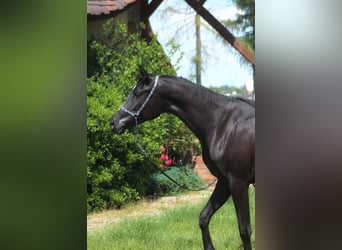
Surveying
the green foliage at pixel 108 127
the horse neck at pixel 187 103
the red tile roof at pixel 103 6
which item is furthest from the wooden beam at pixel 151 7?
the horse neck at pixel 187 103

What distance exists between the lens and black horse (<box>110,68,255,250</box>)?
3.56 metres

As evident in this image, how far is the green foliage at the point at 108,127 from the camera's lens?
19.1ft

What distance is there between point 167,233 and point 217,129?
1.81 meters

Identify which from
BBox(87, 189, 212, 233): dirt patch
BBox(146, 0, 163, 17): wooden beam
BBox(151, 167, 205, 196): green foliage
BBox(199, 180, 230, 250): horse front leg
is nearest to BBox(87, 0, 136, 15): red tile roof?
BBox(146, 0, 163, 17): wooden beam

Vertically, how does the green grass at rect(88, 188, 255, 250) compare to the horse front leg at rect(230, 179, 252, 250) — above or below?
below

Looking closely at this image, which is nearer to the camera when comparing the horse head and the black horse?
the black horse

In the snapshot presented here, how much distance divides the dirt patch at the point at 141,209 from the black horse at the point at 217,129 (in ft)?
6.93

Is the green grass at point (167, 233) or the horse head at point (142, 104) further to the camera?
the green grass at point (167, 233)

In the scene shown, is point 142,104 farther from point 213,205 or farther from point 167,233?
point 167,233

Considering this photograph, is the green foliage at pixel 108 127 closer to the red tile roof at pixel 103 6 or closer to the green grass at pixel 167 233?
the red tile roof at pixel 103 6

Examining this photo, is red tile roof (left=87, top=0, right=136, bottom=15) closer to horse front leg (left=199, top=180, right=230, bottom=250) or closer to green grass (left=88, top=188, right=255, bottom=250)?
green grass (left=88, top=188, right=255, bottom=250)
